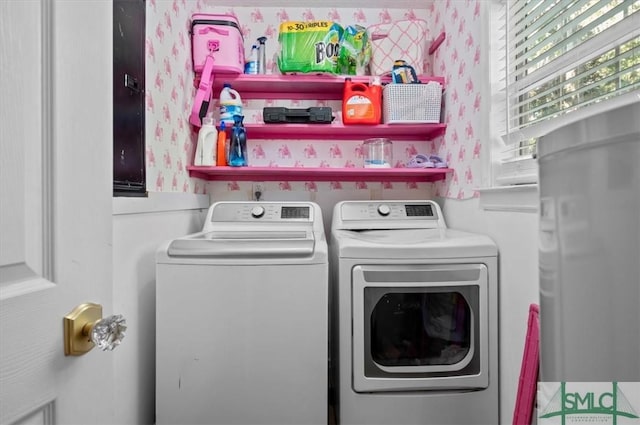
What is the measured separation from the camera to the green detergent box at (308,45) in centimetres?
213

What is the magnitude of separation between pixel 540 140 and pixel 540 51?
126 cm

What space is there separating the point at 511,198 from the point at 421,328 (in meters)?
0.64

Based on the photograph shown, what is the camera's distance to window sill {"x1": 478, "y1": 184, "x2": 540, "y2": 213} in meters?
1.27

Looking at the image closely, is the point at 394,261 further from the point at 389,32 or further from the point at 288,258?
the point at 389,32

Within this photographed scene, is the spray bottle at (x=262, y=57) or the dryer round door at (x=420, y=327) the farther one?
the spray bottle at (x=262, y=57)

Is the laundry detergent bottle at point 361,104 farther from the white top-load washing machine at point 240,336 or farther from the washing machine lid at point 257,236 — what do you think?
the white top-load washing machine at point 240,336

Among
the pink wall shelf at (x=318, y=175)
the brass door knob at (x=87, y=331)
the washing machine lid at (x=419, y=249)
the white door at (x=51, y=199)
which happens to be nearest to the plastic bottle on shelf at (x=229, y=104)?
the pink wall shelf at (x=318, y=175)

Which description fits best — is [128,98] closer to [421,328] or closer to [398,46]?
[421,328]

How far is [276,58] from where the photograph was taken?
96.5 inches

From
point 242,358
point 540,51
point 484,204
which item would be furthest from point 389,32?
point 242,358

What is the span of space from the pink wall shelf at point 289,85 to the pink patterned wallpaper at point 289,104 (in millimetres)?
47

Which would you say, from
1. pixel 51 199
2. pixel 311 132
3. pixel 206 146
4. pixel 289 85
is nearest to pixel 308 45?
pixel 289 85

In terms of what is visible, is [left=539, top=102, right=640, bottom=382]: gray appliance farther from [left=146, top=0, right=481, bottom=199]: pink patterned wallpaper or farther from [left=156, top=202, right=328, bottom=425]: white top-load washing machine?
[left=146, top=0, right=481, bottom=199]: pink patterned wallpaper

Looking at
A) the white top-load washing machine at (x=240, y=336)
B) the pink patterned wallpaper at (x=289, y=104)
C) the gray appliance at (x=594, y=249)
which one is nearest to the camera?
the gray appliance at (x=594, y=249)
